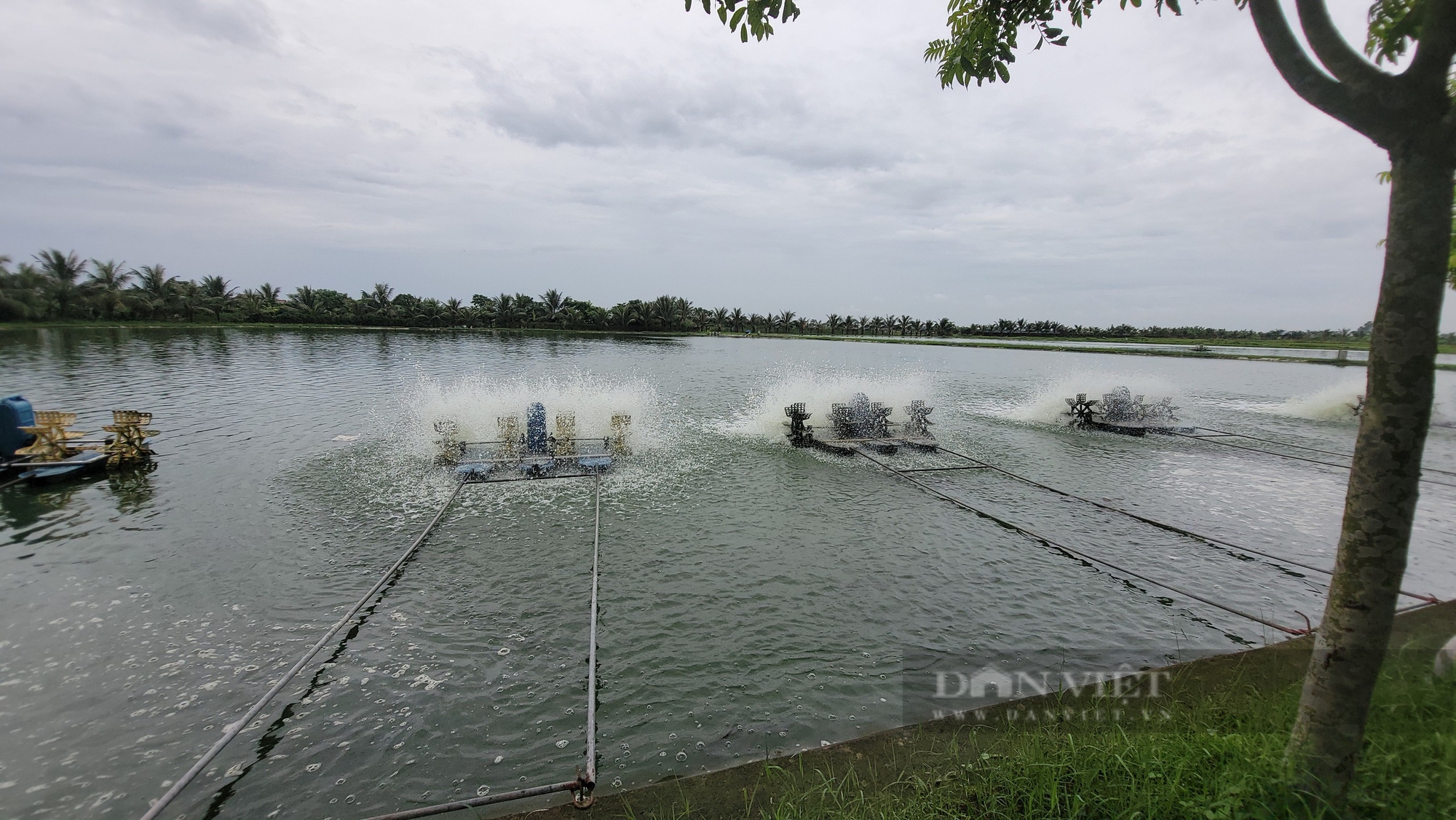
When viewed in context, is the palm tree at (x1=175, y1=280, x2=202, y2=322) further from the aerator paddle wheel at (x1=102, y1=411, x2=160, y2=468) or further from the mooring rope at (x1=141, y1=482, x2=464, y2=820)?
the mooring rope at (x1=141, y1=482, x2=464, y2=820)

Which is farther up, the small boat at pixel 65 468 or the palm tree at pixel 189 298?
the palm tree at pixel 189 298

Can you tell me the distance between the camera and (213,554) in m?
9.93

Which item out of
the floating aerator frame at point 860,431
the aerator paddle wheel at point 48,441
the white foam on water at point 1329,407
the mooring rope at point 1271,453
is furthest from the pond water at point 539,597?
the white foam on water at point 1329,407

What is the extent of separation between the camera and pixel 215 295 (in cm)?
9838

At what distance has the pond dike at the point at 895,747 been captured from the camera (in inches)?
160

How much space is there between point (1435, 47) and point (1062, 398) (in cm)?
3014

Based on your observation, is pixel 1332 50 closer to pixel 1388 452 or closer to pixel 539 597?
pixel 1388 452

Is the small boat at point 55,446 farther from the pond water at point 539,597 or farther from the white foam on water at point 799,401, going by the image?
the white foam on water at point 799,401

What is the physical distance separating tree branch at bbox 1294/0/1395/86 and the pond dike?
4.91 m

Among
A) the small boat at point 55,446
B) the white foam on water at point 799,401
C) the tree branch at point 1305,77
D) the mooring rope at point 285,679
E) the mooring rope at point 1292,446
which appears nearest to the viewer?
the tree branch at point 1305,77

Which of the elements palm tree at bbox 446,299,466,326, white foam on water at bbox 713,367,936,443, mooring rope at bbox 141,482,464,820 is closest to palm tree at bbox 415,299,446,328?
palm tree at bbox 446,299,466,326

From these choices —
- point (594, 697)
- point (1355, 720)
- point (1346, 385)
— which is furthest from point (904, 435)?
point (1346, 385)

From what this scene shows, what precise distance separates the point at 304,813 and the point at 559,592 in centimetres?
404

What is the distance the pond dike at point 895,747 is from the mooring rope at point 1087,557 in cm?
83
